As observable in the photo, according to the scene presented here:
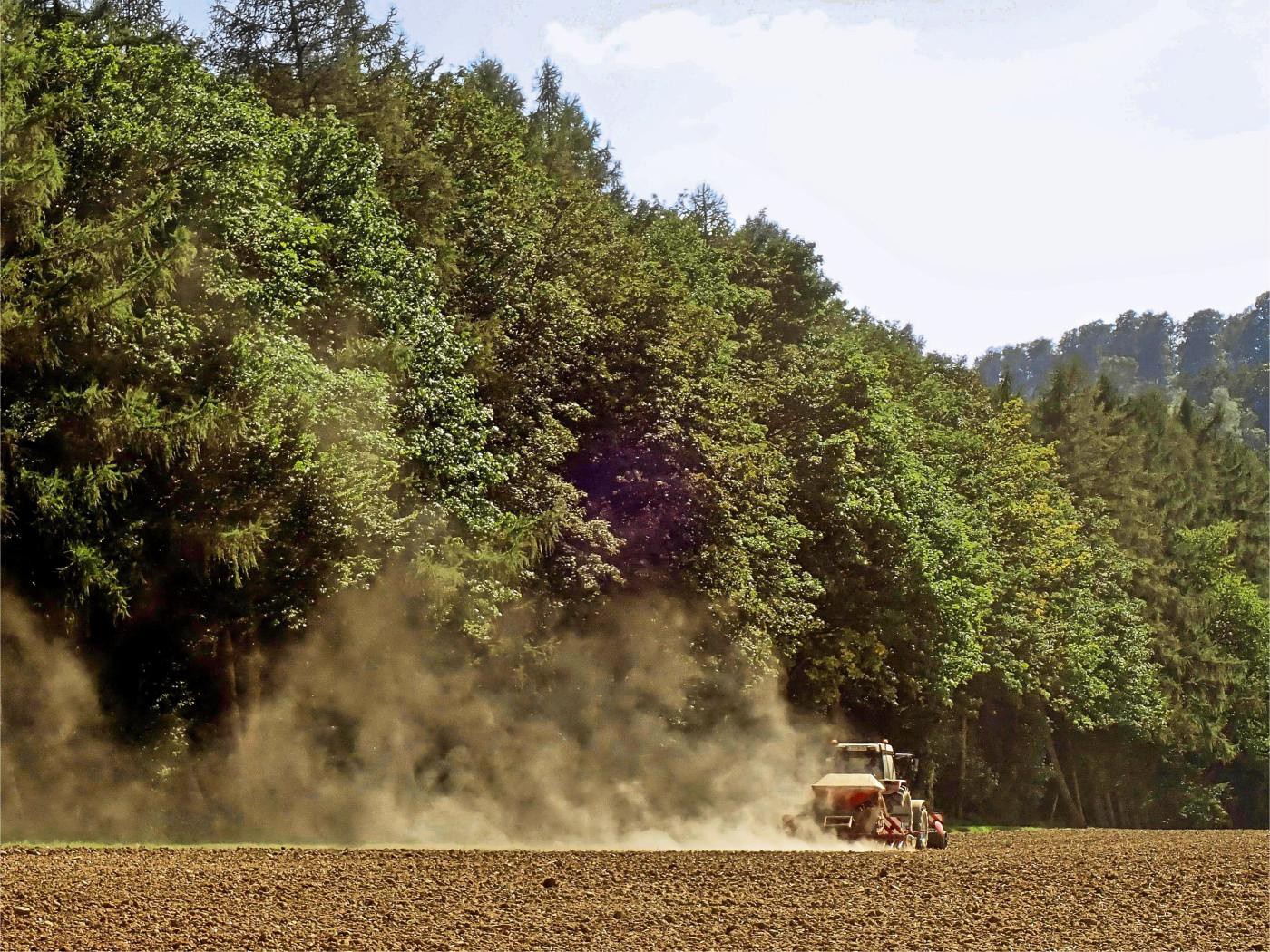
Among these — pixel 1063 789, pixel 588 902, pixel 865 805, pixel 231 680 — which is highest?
pixel 231 680

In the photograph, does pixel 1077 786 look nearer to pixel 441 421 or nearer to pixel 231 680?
pixel 441 421

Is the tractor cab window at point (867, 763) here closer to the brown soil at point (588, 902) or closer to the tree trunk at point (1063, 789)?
the brown soil at point (588, 902)

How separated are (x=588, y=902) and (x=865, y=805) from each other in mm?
16275

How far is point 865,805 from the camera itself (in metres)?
34.3

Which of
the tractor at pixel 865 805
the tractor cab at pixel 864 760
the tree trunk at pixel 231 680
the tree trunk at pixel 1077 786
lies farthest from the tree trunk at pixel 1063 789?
the tree trunk at pixel 231 680

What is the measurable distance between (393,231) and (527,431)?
7.04 meters

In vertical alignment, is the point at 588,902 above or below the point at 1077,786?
above

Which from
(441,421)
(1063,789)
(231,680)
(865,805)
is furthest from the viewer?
(1063,789)

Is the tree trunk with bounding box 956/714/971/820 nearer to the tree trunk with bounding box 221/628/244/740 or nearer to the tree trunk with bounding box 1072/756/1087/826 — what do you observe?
the tree trunk with bounding box 1072/756/1087/826

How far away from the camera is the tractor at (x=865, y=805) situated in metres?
34.2

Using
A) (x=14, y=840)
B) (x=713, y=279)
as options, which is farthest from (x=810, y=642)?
(x=14, y=840)

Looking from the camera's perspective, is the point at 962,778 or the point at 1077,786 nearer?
the point at 962,778

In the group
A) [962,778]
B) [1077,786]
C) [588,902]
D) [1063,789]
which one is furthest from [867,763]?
[1077,786]

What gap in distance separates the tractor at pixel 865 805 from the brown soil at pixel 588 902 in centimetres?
800
